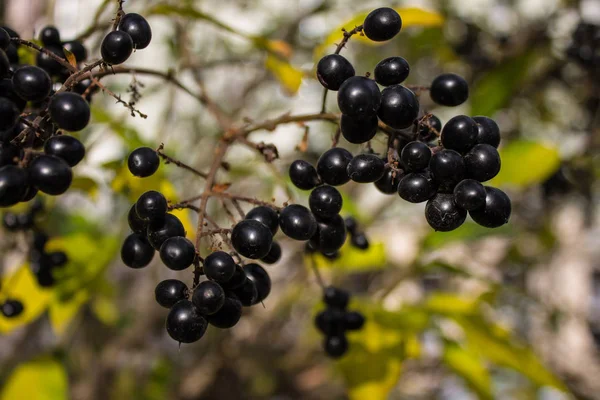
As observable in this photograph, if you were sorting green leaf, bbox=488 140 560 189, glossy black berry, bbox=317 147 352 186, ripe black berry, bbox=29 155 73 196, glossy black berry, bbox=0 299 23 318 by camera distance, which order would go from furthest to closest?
green leaf, bbox=488 140 560 189
glossy black berry, bbox=0 299 23 318
glossy black berry, bbox=317 147 352 186
ripe black berry, bbox=29 155 73 196

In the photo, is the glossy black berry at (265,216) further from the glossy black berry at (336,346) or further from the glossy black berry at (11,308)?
the glossy black berry at (11,308)

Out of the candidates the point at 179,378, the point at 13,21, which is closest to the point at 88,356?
the point at 179,378

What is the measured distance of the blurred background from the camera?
1.47 meters

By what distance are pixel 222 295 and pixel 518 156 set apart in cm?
134

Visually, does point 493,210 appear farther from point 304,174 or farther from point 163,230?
point 163,230

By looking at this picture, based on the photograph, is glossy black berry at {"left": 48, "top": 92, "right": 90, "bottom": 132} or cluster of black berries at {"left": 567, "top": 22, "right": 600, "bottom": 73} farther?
cluster of black berries at {"left": 567, "top": 22, "right": 600, "bottom": 73}

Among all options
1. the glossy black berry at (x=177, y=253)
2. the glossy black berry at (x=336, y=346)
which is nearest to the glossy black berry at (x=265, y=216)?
the glossy black berry at (x=177, y=253)

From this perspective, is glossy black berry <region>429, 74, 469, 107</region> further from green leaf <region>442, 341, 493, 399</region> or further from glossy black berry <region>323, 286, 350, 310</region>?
green leaf <region>442, 341, 493, 399</region>

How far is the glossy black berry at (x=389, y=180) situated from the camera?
854 mm

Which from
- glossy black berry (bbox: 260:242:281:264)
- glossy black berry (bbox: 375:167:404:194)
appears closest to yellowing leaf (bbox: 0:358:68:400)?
glossy black berry (bbox: 260:242:281:264)

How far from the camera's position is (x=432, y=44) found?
7.98 feet

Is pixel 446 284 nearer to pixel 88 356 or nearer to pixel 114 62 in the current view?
pixel 88 356

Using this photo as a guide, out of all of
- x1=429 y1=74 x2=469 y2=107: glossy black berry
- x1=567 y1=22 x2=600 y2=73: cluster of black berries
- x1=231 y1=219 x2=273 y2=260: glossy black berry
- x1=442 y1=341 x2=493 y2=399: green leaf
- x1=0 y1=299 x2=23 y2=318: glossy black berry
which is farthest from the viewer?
x1=567 y1=22 x2=600 y2=73: cluster of black berries

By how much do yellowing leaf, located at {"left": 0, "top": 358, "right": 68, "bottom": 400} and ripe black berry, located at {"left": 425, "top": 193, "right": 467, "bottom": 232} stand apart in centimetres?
144
